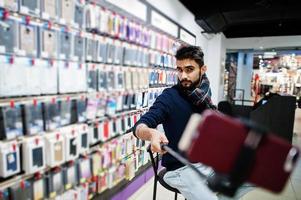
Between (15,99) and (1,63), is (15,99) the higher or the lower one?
the lower one

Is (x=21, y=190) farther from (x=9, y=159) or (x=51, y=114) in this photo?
(x=51, y=114)

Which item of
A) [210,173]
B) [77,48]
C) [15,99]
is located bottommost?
[210,173]

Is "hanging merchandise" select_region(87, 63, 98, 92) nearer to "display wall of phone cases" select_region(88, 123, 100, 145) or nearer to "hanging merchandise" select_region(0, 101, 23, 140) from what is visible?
"display wall of phone cases" select_region(88, 123, 100, 145)

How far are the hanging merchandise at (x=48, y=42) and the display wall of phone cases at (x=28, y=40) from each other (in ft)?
0.19

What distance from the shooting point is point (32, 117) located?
187cm

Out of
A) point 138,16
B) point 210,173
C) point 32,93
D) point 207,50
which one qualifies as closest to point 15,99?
point 32,93

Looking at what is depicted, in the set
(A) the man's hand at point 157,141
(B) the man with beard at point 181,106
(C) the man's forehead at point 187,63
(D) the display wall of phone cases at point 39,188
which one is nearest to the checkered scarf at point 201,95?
(B) the man with beard at point 181,106

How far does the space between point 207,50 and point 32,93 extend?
20.4ft

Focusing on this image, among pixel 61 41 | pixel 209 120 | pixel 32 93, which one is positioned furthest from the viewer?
pixel 61 41

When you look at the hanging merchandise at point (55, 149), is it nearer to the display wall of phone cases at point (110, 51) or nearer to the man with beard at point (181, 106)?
the man with beard at point (181, 106)

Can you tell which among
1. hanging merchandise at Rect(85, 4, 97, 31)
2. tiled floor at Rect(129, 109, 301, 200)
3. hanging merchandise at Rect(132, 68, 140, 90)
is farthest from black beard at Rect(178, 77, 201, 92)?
tiled floor at Rect(129, 109, 301, 200)

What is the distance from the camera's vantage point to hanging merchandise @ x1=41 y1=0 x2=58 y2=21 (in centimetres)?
188

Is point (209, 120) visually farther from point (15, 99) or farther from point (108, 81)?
point (108, 81)

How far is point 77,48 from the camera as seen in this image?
2229 mm
